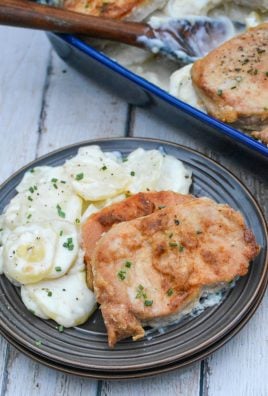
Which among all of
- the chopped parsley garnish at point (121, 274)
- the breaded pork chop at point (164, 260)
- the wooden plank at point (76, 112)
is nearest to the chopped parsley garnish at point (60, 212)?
the breaded pork chop at point (164, 260)

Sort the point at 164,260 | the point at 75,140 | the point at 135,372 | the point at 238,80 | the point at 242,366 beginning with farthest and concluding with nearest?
the point at 75,140
the point at 238,80
the point at 242,366
the point at 164,260
the point at 135,372

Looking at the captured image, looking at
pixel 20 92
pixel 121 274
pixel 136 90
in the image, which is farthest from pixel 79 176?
pixel 20 92

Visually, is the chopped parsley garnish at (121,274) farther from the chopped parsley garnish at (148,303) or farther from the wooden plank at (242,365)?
the wooden plank at (242,365)

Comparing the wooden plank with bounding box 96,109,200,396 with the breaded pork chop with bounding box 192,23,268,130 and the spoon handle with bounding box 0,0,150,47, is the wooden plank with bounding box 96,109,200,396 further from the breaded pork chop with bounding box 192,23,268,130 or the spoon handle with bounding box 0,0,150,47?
the spoon handle with bounding box 0,0,150,47

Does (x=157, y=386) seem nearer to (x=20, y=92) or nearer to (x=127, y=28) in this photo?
(x=127, y=28)

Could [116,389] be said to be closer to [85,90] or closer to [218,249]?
[218,249]

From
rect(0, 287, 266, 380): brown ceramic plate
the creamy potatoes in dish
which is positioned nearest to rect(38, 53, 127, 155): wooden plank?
the creamy potatoes in dish

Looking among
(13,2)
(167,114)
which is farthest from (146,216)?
(13,2)
